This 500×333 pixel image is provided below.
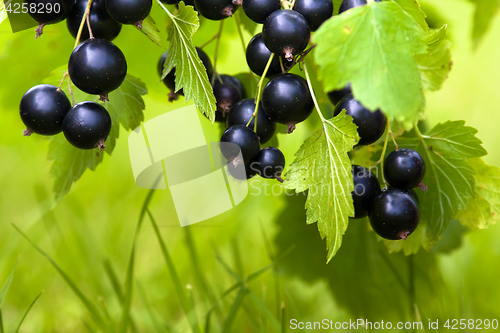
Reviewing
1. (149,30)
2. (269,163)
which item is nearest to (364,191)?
(269,163)

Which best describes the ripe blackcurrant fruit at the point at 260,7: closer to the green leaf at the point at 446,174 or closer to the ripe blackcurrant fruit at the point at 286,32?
the ripe blackcurrant fruit at the point at 286,32

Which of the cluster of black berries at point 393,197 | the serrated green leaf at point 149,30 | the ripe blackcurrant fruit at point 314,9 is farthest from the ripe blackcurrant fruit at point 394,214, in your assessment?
the serrated green leaf at point 149,30

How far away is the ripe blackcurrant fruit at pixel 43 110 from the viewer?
457 mm

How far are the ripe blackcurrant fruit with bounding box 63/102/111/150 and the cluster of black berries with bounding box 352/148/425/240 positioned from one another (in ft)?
1.16

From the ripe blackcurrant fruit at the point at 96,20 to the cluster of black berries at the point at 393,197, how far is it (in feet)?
1.32

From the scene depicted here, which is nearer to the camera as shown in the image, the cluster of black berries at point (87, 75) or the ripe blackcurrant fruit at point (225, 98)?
the cluster of black berries at point (87, 75)

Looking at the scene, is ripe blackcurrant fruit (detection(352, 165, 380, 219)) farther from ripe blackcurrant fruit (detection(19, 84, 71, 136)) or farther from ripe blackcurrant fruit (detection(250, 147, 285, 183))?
ripe blackcurrant fruit (detection(19, 84, 71, 136))

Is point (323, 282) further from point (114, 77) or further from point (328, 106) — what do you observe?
point (114, 77)

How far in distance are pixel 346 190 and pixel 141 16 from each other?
1.07 feet

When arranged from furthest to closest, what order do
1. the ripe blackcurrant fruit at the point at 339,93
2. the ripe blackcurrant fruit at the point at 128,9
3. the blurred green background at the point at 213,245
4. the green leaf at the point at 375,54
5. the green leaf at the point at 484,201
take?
the blurred green background at the point at 213,245 → the green leaf at the point at 484,201 → the ripe blackcurrant fruit at the point at 339,93 → the ripe blackcurrant fruit at the point at 128,9 → the green leaf at the point at 375,54

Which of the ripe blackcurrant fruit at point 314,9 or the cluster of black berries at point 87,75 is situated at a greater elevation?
the ripe blackcurrant fruit at point 314,9

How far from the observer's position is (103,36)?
19.5 inches

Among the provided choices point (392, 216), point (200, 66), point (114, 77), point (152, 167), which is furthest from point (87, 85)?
point (392, 216)

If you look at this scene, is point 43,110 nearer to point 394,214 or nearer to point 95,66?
point 95,66
